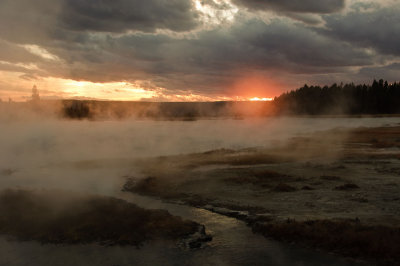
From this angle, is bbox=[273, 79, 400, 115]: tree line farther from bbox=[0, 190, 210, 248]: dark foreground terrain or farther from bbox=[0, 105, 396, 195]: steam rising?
bbox=[0, 190, 210, 248]: dark foreground terrain

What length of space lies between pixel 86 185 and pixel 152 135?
3863cm

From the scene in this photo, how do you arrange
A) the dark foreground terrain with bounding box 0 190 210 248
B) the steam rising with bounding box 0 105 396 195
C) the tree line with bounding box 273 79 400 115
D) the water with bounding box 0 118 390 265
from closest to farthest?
the water with bounding box 0 118 390 265 → the dark foreground terrain with bounding box 0 190 210 248 → the steam rising with bounding box 0 105 396 195 → the tree line with bounding box 273 79 400 115

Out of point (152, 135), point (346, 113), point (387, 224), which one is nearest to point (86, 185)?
point (387, 224)

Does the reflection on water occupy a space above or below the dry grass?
below

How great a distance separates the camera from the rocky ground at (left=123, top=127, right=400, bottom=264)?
1328cm

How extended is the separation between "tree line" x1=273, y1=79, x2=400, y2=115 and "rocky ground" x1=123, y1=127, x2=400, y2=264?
72.4 m

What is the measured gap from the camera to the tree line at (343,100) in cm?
9925

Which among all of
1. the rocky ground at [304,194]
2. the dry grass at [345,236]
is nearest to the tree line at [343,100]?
the rocky ground at [304,194]

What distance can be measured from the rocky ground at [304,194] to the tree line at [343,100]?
7244 cm

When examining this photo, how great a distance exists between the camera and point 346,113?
345ft

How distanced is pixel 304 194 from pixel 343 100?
321 ft

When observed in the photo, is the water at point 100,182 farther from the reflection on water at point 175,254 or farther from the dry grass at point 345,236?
the dry grass at point 345,236

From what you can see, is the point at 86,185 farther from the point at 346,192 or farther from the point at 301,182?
the point at 346,192

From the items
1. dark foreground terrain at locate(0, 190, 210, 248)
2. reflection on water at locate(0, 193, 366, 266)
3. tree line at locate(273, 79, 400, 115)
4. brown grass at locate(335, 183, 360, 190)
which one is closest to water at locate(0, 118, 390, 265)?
reflection on water at locate(0, 193, 366, 266)
